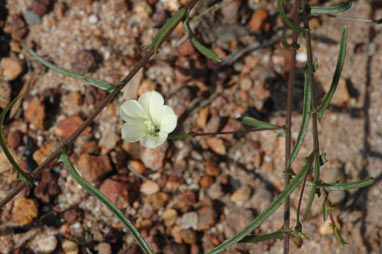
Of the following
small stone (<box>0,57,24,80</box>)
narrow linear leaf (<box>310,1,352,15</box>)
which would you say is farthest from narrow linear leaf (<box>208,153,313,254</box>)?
small stone (<box>0,57,24,80</box>)

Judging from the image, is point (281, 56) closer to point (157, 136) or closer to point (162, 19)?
point (162, 19)

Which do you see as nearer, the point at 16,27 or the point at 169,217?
the point at 169,217

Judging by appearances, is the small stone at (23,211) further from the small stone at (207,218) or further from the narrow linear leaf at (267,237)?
the narrow linear leaf at (267,237)

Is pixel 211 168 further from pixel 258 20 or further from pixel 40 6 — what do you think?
pixel 40 6

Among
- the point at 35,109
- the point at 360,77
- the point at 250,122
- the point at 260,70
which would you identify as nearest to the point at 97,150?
the point at 35,109

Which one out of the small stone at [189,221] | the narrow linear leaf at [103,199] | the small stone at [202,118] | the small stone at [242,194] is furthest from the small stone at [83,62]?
the small stone at [242,194]

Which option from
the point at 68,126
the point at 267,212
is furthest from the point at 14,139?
the point at 267,212
